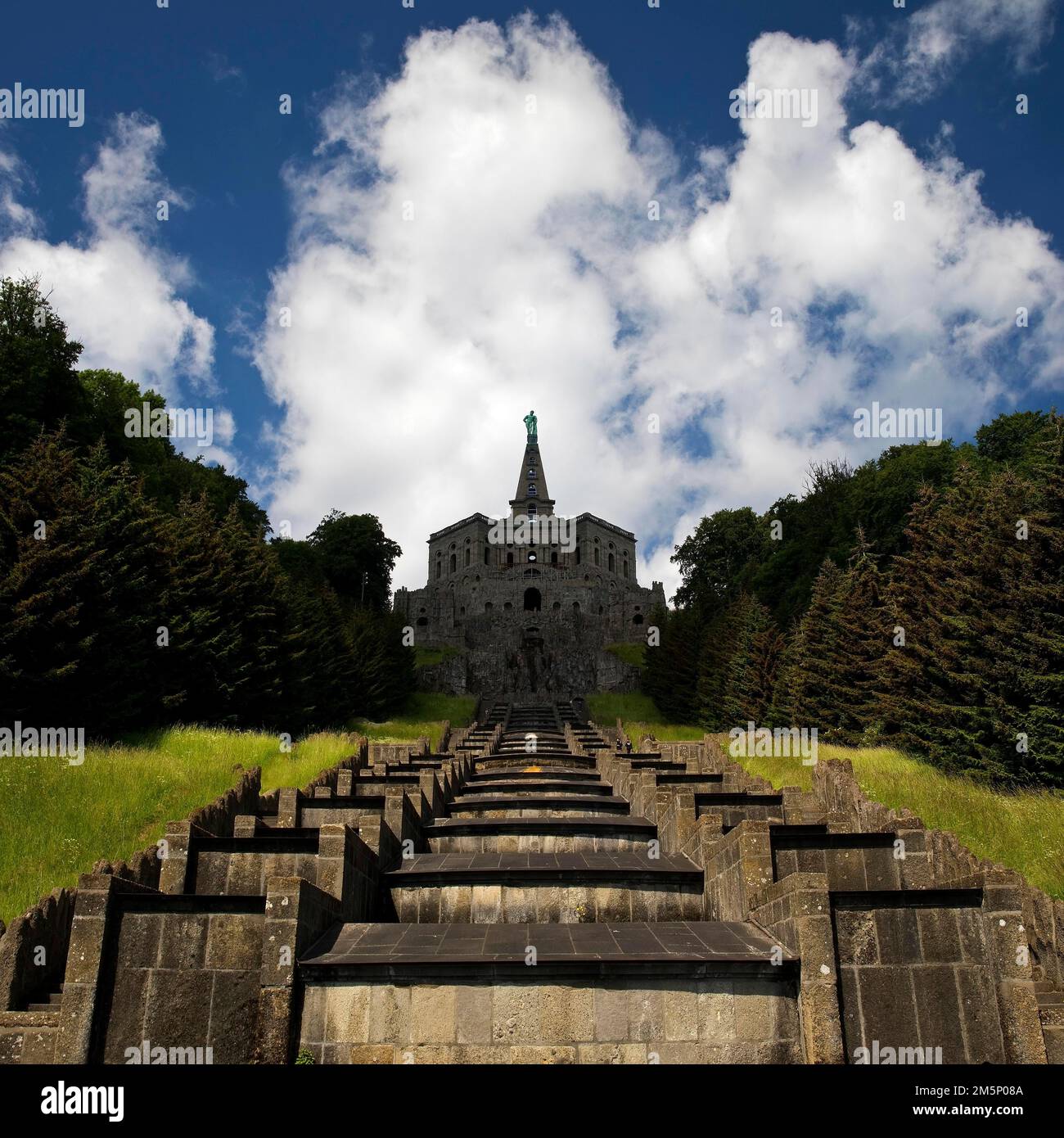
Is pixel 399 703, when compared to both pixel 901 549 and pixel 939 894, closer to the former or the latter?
pixel 901 549

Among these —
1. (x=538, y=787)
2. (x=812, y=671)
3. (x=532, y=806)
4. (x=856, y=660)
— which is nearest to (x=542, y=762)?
(x=538, y=787)

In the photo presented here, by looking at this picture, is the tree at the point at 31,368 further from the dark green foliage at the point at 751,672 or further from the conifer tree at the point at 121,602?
the dark green foliage at the point at 751,672

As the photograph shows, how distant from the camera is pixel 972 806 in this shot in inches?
619

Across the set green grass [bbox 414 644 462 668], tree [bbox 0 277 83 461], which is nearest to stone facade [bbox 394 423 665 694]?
green grass [bbox 414 644 462 668]

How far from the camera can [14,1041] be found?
24.6ft

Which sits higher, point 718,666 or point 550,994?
point 718,666

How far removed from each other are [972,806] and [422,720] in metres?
37.8

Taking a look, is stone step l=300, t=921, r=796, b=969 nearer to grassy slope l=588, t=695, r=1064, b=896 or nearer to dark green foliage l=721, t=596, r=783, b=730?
grassy slope l=588, t=695, r=1064, b=896

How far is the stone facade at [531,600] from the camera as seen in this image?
72750 millimetres

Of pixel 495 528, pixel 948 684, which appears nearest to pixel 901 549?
pixel 948 684

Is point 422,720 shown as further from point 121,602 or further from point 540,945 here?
point 540,945

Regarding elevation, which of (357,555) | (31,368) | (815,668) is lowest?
(815,668)

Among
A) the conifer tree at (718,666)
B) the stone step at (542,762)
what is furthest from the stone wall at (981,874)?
the conifer tree at (718,666)
